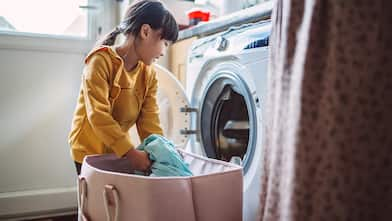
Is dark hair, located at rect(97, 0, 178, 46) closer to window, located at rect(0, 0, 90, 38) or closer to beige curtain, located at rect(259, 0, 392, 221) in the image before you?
beige curtain, located at rect(259, 0, 392, 221)

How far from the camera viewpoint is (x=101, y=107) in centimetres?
105

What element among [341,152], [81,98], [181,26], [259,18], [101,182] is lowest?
[101,182]

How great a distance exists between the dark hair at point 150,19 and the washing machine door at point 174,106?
0.20m

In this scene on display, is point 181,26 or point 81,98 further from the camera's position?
point 181,26

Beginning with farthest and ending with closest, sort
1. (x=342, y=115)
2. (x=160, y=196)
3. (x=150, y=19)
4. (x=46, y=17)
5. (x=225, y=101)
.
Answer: (x=46, y=17) < (x=225, y=101) < (x=150, y=19) < (x=160, y=196) < (x=342, y=115)

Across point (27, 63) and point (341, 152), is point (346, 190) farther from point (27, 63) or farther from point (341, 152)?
point (27, 63)

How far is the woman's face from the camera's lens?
1159mm

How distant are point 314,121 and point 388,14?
0.20 metres

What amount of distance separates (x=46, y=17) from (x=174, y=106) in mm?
937

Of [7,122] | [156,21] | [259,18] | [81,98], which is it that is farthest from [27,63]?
[259,18]

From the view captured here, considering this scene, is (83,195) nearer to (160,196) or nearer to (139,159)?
(139,159)

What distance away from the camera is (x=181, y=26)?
5.95 ft

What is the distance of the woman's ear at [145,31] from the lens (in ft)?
3.77

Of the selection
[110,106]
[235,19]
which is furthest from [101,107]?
[235,19]
